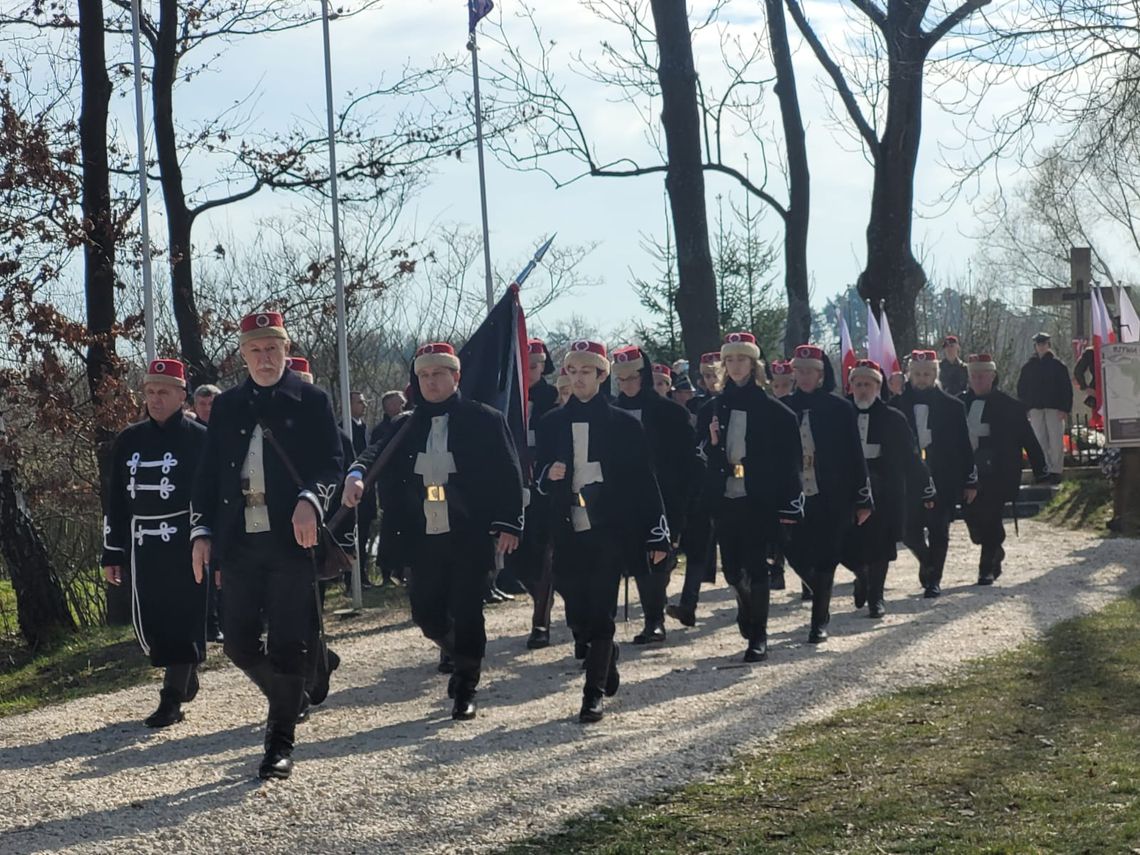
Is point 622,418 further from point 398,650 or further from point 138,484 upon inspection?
point 398,650

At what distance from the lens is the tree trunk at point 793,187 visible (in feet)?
76.5

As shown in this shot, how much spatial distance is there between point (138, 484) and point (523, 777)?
332cm

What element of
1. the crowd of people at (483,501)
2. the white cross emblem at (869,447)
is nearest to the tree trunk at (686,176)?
the crowd of people at (483,501)

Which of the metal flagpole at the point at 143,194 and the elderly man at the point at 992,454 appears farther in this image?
the elderly man at the point at 992,454

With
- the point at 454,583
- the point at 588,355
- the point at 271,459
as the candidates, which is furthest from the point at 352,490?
the point at 588,355

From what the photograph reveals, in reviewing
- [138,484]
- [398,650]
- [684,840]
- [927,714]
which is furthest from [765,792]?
[398,650]

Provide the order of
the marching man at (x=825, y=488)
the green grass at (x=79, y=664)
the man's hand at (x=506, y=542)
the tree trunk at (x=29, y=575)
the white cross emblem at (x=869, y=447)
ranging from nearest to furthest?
the man's hand at (x=506, y=542) → the green grass at (x=79, y=664) → the marching man at (x=825, y=488) → the white cross emblem at (x=869, y=447) → the tree trunk at (x=29, y=575)

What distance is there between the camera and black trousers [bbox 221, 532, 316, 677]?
7.57 metres

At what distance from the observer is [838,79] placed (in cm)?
2306

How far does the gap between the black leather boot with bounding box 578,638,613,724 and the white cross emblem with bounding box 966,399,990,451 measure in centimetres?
760

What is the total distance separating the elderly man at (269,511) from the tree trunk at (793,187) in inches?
631

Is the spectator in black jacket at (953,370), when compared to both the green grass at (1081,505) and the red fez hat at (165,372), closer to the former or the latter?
the green grass at (1081,505)

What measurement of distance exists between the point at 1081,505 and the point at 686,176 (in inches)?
265

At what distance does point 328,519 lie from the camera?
816 cm
